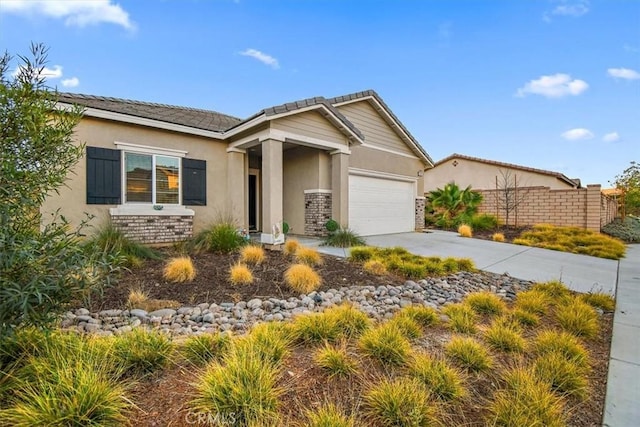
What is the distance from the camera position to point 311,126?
9219 millimetres

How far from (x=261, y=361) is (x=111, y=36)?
10.1 meters

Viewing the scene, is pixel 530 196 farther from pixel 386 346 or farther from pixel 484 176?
pixel 386 346

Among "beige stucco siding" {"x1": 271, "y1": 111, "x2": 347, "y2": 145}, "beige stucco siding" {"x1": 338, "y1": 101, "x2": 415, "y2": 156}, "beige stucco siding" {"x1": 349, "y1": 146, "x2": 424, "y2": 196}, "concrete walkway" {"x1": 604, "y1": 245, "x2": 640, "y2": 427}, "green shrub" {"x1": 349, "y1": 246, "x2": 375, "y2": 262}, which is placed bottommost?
"concrete walkway" {"x1": 604, "y1": 245, "x2": 640, "y2": 427}

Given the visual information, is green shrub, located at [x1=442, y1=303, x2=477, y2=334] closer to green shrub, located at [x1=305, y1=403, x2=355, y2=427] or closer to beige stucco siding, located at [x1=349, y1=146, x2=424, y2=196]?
green shrub, located at [x1=305, y1=403, x2=355, y2=427]

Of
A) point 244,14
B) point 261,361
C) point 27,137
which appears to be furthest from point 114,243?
point 244,14

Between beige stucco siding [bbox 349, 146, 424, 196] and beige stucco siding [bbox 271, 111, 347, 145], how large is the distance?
4.97ft

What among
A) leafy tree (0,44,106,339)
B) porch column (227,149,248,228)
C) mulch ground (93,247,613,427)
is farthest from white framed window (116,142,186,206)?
mulch ground (93,247,613,427)

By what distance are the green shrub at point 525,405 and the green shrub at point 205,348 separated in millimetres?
1984

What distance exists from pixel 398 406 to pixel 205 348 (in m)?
1.55

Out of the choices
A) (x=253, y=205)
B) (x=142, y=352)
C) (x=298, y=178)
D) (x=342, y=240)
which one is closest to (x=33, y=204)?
(x=142, y=352)

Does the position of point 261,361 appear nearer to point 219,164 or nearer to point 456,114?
point 219,164

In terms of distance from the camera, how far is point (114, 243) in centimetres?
621

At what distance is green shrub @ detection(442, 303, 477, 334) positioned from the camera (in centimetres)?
320

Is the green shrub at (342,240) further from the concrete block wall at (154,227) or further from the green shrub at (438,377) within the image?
the green shrub at (438,377)
